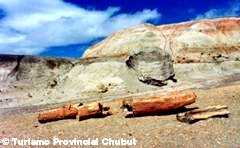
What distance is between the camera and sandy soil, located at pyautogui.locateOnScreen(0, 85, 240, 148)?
44.7ft

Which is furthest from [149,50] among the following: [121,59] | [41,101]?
A: [41,101]

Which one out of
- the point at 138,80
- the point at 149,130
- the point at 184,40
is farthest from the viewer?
the point at 184,40

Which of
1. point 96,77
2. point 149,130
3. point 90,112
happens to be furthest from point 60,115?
point 96,77

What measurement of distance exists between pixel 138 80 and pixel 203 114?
17649 millimetres

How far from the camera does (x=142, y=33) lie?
5841cm

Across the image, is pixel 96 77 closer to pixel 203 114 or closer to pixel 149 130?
pixel 203 114

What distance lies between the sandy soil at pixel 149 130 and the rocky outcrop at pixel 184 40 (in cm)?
3546

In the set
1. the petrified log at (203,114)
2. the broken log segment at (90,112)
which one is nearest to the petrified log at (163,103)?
the petrified log at (203,114)

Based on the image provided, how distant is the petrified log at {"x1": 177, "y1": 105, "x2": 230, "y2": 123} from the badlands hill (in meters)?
0.27

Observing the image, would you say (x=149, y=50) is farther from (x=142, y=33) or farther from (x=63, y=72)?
(x=142, y=33)

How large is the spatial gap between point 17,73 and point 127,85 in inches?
294

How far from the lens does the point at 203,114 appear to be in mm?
15289

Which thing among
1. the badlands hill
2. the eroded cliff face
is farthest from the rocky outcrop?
the eroded cliff face

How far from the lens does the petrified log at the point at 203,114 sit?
597 inches
